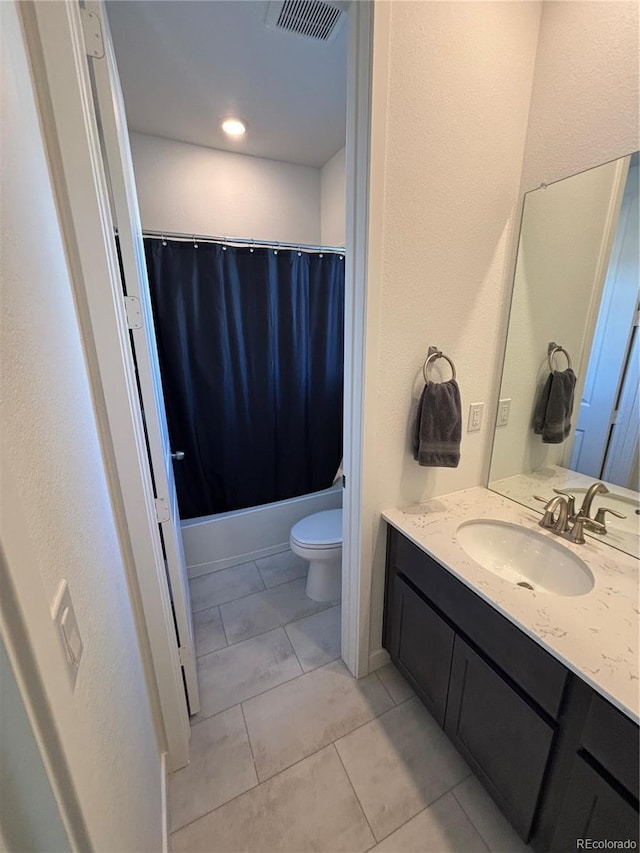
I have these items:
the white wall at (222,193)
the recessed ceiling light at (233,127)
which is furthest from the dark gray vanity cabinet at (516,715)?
the recessed ceiling light at (233,127)

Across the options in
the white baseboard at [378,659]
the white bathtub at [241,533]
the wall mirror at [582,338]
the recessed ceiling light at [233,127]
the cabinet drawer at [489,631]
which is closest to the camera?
the cabinet drawer at [489,631]

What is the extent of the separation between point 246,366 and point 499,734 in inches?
77.8

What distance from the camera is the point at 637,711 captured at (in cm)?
66

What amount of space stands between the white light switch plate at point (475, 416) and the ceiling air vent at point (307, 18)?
148 centimetres

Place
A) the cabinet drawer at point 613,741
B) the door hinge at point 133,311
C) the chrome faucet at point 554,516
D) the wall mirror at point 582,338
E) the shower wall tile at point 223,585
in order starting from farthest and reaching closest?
1. the shower wall tile at point 223,585
2. the chrome faucet at point 554,516
3. the wall mirror at point 582,338
4. the door hinge at point 133,311
5. the cabinet drawer at point 613,741

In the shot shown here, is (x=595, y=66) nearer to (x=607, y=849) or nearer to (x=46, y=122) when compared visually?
(x=46, y=122)

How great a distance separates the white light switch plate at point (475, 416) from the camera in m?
1.43

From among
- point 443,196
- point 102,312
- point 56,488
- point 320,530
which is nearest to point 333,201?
point 443,196

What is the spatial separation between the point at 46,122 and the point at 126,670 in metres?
1.25

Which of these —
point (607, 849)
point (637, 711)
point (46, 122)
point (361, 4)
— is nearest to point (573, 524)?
point (637, 711)

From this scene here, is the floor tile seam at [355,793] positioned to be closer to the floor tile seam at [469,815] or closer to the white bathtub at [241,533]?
the floor tile seam at [469,815]

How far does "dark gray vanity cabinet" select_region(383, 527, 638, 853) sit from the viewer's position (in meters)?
0.74

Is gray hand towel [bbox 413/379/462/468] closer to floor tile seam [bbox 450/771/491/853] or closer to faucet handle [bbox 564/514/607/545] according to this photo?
faucet handle [bbox 564/514/607/545]

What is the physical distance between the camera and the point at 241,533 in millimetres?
2320
